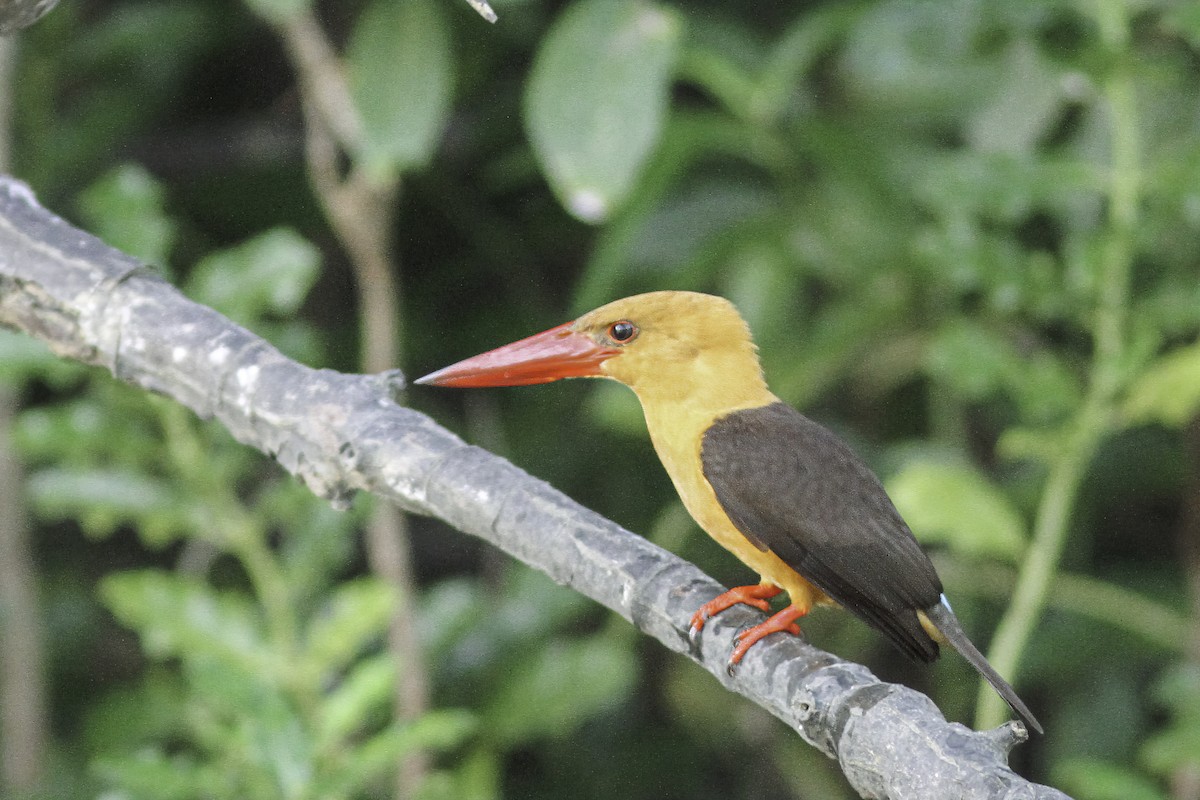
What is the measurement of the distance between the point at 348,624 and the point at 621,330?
30.4 inches

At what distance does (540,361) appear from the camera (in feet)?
3.59

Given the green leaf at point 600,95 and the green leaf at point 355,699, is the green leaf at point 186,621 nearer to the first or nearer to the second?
the green leaf at point 355,699

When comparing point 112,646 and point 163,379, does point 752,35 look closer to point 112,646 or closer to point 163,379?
point 163,379

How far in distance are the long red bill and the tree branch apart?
0.25 feet

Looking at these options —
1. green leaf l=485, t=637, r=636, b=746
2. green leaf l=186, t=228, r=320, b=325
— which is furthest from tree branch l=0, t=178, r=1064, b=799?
green leaf l=485, t=637, r=636, b=746

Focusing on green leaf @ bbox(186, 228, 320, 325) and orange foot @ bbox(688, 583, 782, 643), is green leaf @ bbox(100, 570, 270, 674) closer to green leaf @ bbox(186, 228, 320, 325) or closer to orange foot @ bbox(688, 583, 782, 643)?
green leaf @ bbox(186, 228, 320, 325)

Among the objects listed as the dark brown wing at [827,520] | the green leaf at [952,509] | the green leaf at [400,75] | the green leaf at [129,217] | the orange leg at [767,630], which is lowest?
the orange leg at [767,630]

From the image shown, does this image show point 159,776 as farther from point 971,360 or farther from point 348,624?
point 971,360

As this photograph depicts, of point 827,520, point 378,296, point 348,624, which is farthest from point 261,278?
point 827,520

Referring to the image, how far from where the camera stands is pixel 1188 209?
182 cm

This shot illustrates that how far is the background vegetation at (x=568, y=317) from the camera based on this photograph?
1.80 m

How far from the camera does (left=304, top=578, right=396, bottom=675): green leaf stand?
67.4 inches

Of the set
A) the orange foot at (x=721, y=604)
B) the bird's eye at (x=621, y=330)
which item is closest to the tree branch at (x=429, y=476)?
the orange foot at (x=721, y=604)

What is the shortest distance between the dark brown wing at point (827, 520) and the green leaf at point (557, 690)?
99 cm
